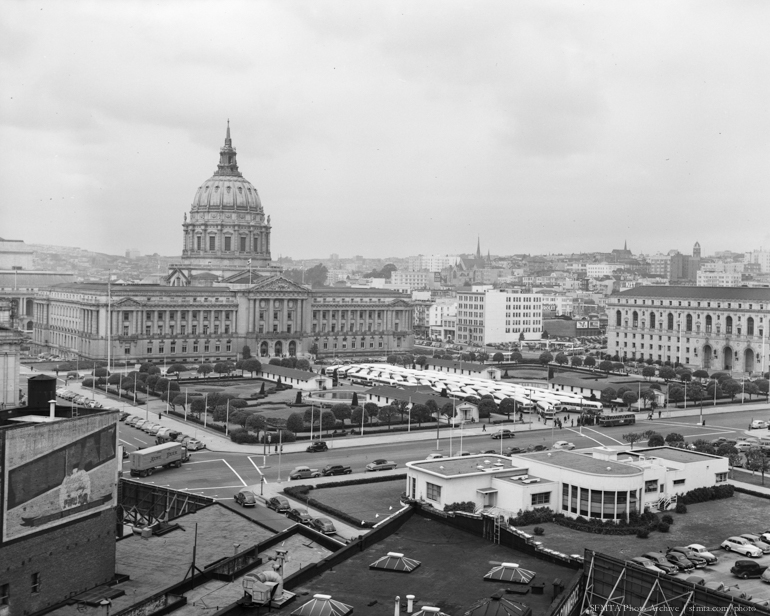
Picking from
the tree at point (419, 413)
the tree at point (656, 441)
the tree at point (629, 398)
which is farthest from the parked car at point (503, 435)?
the tree at point (629, 398)

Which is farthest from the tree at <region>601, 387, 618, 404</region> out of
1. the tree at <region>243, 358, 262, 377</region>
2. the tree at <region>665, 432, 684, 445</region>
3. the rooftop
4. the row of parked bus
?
the rooftop

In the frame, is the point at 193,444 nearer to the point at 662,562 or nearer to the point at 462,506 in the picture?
the point at 462,506

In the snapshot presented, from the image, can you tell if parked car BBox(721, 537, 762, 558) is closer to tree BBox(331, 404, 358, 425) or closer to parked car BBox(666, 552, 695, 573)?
parked car BBox(666, 552, 695, 573)

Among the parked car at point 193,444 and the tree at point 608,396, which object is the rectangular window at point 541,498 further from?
the tree at point 608,396

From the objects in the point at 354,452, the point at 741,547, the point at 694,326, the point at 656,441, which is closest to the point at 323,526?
the point at 741,547

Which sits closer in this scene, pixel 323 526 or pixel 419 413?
pixel 323 526
